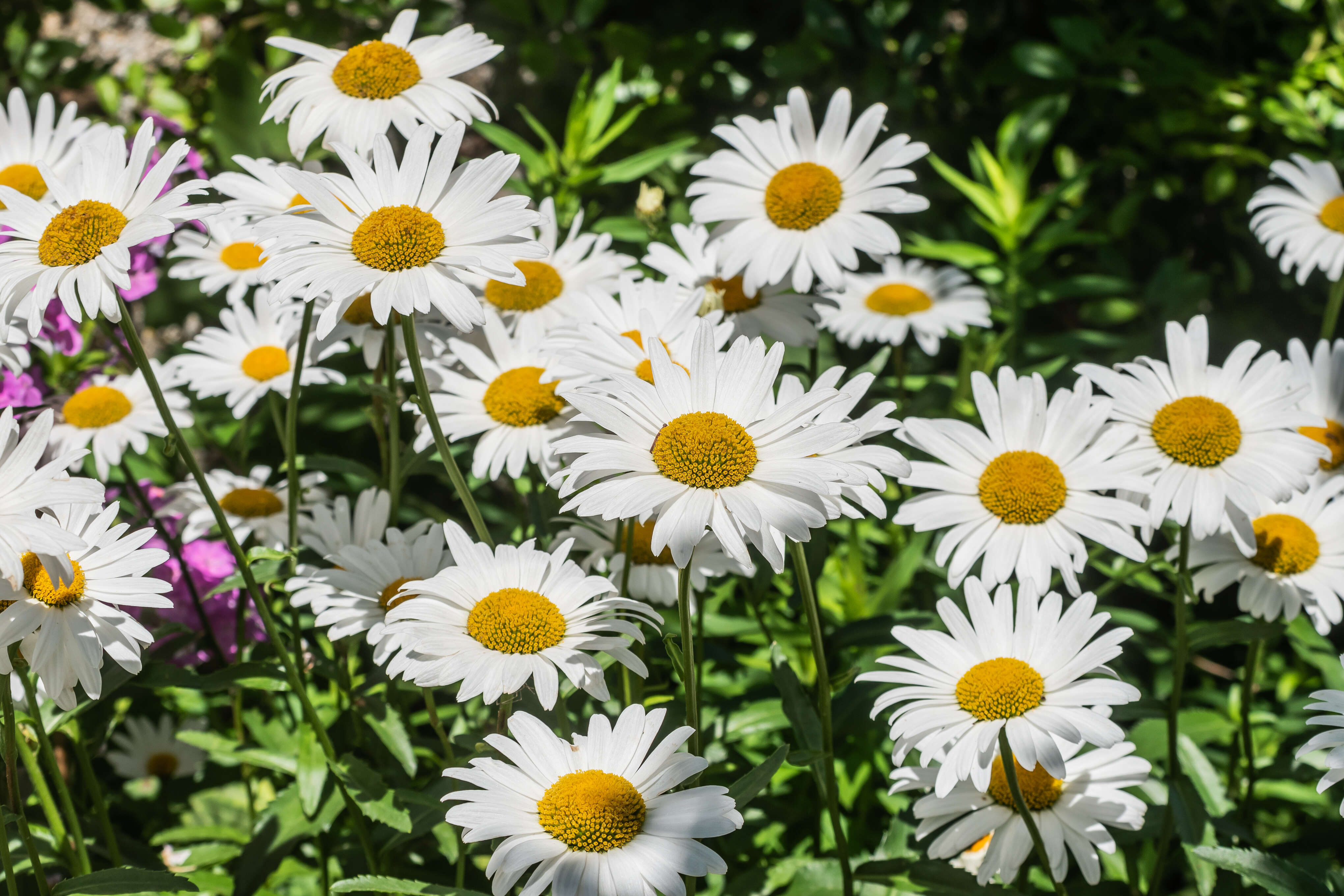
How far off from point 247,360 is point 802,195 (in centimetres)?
98

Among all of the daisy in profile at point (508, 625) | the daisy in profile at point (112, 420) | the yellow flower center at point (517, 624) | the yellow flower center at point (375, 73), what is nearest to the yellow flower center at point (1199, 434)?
the daisy in profile at point (508, 625)

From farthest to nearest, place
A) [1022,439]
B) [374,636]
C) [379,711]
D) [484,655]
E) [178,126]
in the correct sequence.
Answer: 1. [178,126]
2. [379,711]
3. [1022,439]
4. [374,636]
5. [484,655]

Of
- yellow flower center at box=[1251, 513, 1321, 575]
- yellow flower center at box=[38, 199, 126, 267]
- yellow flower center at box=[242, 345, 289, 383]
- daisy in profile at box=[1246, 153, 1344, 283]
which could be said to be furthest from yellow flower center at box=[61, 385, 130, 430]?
daisy in profile at box=[1246, 153, 1344, 283]

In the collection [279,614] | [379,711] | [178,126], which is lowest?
[379,711]

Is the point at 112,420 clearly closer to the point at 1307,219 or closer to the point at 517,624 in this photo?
the point at 517,624

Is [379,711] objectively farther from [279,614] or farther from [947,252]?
[947,252]

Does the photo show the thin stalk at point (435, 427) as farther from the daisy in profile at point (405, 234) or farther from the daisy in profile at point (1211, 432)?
the daisy in profile at point (1211, 432)

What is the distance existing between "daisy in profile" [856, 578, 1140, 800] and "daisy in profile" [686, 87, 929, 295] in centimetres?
51

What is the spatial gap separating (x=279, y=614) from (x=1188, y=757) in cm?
147

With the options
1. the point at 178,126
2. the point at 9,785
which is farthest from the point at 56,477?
the point at 178,126

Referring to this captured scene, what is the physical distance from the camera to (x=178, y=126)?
2.07 m

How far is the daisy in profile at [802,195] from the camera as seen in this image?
1592 mm

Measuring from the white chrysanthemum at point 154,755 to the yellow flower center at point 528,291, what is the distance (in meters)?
1.10

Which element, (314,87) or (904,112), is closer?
(314,87)
